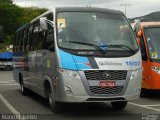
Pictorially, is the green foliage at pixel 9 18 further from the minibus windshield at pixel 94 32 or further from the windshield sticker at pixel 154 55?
the minibus windshield at pixel 94 32

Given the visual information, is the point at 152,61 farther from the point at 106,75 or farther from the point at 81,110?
the point at 106,75

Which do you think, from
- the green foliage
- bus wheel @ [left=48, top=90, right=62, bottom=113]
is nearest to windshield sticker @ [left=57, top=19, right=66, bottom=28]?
bus wheel @ [left=48, top=90, right=62, bottom=113]

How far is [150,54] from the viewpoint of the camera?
15.2 metres

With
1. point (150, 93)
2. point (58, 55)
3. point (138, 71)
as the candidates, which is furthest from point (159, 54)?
point (58, 55)

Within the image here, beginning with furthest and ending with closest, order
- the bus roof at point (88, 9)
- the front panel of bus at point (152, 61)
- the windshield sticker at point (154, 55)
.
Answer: the windshield sticker at point (154, 55)
the front panel of bus at point (152, 61)
the bus roof at point (88, 9)

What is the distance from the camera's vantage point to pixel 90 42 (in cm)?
1129

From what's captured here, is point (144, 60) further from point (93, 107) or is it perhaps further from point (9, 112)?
point (9, 112)

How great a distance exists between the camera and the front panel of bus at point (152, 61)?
1490 centimetres

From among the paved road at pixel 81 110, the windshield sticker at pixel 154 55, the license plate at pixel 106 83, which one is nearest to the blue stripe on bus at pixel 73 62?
the license plate at pixel 106 83

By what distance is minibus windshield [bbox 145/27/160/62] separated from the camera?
15.1 metres

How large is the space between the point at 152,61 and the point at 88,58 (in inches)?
186

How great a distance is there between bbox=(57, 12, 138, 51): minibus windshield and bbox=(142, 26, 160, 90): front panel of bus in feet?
10.8

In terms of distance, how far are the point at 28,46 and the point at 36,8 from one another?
119995 mm

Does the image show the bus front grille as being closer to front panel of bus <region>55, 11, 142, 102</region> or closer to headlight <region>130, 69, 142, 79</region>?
front panel of bus <region>55, 11, 142, 102</region>
